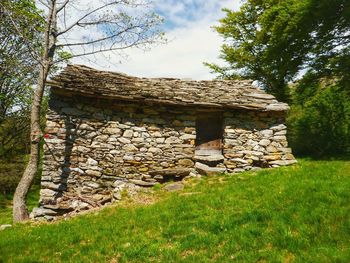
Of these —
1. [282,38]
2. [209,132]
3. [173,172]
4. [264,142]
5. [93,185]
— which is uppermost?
[282,38]

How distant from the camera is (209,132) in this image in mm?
13375

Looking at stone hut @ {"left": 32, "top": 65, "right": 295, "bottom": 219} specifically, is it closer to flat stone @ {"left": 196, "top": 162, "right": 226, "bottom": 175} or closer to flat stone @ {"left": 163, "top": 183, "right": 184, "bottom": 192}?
flat stone @ {"left": 196, "top": 162, "right": 226, "bottom": 175}

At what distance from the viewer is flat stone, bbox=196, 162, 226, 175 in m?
12.2

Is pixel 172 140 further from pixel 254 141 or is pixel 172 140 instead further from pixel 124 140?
pixel 254 141

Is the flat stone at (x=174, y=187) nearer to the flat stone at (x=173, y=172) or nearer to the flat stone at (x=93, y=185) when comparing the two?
the flat stone at (x=173, y=172)

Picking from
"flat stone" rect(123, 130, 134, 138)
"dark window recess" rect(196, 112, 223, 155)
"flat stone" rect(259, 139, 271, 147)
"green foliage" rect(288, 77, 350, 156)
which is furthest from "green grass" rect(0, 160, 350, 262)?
"green foliage" rect(288, 77, 350, 156)

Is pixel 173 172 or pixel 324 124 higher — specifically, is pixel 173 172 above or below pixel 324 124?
below

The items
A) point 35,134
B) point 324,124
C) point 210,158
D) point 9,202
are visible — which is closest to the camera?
point 35,134

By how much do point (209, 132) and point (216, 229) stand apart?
6.89 m

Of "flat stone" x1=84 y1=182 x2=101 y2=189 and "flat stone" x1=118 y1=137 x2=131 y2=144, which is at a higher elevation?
"flat stone" x1=118 y1=137 x2=131 y2=144

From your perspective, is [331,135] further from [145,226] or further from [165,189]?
[145,226]

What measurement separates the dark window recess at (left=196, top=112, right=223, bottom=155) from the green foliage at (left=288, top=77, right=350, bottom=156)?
18.5 ft

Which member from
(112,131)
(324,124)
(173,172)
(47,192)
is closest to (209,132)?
(173,172)

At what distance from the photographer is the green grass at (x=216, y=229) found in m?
5.66
